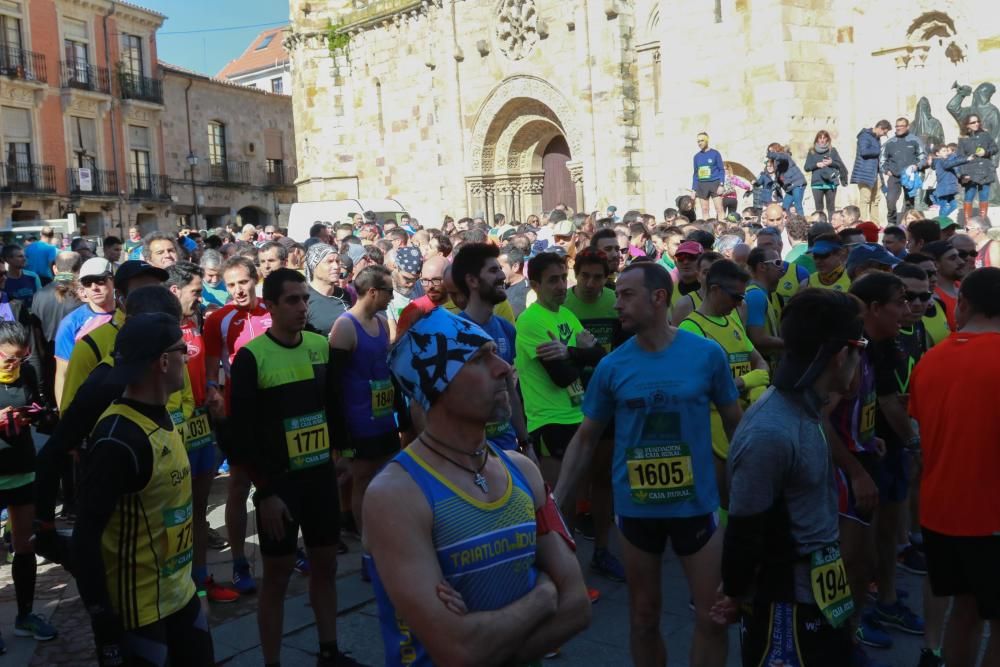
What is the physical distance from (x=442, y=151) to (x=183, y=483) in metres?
25.3

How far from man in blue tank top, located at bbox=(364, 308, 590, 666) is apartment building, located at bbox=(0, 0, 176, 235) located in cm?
3426

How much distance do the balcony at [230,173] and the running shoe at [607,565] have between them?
138ft

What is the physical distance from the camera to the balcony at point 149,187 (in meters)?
39.8

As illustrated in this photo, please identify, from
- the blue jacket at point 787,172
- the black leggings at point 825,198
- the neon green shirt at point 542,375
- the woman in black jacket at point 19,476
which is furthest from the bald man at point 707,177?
the woman in black jacket at point 19,476

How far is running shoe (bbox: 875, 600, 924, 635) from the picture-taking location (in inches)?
192

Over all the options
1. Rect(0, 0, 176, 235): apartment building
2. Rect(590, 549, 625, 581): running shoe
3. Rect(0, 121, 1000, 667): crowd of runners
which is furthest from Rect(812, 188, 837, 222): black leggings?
Rect(0, 0, 176, 235): apartment building

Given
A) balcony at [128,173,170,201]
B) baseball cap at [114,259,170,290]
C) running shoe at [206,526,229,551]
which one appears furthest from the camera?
balcony at [128,173,170,201]

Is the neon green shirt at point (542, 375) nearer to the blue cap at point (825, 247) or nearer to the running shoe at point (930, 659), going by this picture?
the running shoe at point (930, 659)

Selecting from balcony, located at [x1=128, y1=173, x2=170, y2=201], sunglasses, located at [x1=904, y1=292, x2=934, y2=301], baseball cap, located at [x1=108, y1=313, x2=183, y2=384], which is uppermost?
balcony, located at [x1=128, y1=173, x2=170, y2=201]

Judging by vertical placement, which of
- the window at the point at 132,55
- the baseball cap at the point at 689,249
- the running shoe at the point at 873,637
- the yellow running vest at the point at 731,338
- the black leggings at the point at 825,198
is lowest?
the running shoe at the point at 873,637

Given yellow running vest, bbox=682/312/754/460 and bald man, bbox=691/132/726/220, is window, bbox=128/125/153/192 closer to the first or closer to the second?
bald man, bbox=691/132/726/220

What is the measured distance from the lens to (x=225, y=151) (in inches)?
1816

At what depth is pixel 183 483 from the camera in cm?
346

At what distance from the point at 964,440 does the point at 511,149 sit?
23719 millimetres
